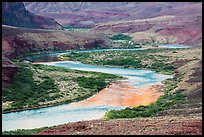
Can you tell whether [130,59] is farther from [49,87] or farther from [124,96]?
[124,96]

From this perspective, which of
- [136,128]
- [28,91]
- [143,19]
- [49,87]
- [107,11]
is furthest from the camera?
[107,11]

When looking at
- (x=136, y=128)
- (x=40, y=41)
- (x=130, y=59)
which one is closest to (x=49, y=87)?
(x=136, y=128)

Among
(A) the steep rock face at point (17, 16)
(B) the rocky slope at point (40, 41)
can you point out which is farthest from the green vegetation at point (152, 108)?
(A) the steep rock face at point (17, 16)

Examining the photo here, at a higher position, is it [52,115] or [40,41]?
[40,41]

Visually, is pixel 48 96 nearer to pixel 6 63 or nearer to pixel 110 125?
pixel 6 63

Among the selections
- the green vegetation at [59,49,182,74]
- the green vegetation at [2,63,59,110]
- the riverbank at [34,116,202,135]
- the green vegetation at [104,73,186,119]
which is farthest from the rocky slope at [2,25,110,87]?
the riverbank at [34,116,202,135]

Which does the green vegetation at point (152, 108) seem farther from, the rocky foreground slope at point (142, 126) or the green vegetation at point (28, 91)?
→ the green vegetation at point (28, 91)
